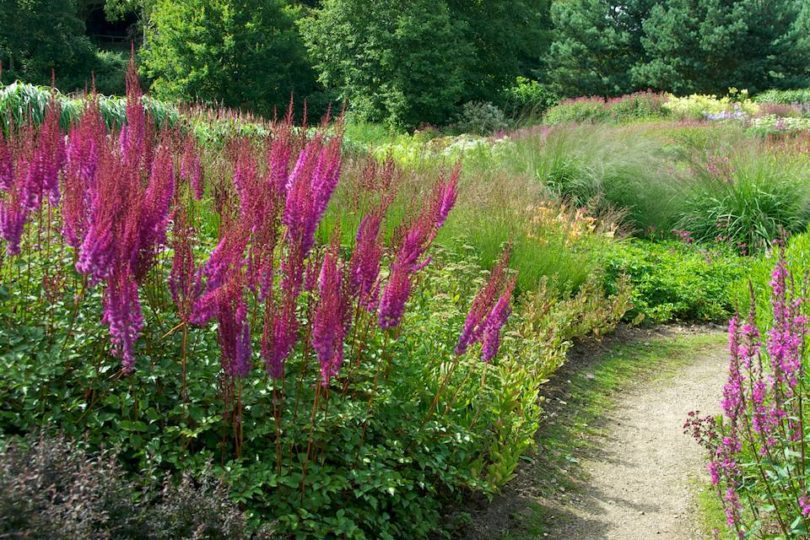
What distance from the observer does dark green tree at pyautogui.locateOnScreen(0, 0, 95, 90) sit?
29156 mm

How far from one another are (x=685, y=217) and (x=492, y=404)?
7.28 meters

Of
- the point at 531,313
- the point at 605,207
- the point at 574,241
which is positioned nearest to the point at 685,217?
the point at 605,207

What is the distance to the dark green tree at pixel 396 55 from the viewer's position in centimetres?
2639

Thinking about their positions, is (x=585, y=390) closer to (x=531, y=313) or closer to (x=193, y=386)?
(x=531, y=313)

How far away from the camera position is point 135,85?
3.86 metres

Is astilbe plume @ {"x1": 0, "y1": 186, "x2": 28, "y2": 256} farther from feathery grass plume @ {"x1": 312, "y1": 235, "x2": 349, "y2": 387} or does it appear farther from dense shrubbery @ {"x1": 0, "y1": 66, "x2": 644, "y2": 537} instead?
feathery grass plume @ {"x1": 312, "y1": 235, "x2": 349, "y2": 387}

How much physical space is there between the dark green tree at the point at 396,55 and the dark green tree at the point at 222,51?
1.94 m

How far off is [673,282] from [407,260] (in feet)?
18.9

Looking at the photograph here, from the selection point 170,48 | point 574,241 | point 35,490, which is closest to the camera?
point 35,490

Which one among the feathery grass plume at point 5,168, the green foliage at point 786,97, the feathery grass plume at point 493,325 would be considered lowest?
the feathery grass plume at point 493,325

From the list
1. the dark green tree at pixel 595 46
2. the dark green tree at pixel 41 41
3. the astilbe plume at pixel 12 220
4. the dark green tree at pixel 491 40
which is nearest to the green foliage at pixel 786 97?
the dark green tree at pixel 595 46

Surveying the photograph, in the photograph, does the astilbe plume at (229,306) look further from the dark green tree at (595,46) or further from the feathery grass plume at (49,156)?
the dark green tree at (595,46)

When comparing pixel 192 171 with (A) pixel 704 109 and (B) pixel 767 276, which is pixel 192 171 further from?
(A) pixel 704 109

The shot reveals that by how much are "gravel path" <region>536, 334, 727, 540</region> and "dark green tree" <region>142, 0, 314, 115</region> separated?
937 inches
